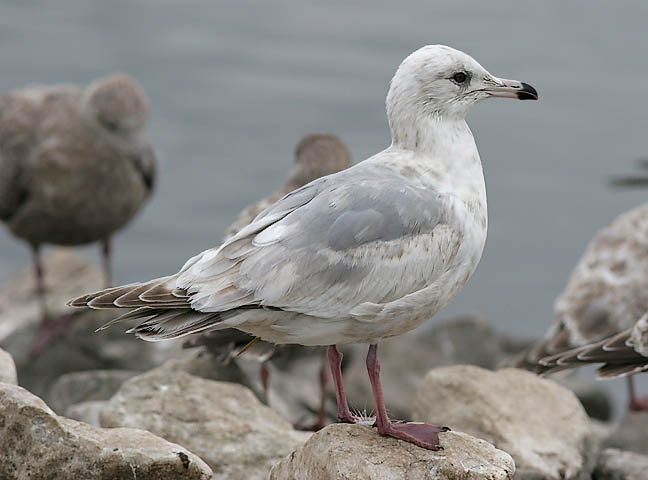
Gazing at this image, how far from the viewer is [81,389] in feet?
26.3

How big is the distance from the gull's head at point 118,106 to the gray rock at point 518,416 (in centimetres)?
498

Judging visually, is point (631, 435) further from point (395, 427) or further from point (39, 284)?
point (39, 284)

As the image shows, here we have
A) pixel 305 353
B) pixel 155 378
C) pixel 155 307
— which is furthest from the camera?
pixel 305 353

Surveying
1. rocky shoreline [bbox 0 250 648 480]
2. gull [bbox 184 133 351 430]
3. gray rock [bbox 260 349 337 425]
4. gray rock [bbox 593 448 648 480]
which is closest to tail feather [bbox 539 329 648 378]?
Result: rocky shoreline [bbox 0 250 648 480]

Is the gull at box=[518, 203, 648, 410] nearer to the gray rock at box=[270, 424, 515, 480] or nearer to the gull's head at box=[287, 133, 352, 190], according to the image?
the gull's head at box=[287, 133, 352, 190]

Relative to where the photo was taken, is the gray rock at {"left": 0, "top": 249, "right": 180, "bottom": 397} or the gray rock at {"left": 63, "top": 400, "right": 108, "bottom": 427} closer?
the gray rock at {"left": 63, "top": 400, "right": 108, "bottom": 427}

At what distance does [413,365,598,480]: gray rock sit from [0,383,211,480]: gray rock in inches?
92.4

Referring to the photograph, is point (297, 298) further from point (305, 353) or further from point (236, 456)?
point (305, 353)

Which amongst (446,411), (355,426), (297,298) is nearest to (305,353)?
(446,411)

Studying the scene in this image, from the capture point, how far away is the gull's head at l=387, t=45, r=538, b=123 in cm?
527

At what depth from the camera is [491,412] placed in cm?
668

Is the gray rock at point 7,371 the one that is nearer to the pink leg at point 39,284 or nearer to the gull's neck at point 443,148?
the gull's neck at point 443,148

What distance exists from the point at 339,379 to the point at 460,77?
1.54 metres

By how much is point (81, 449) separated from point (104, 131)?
6.34 m
